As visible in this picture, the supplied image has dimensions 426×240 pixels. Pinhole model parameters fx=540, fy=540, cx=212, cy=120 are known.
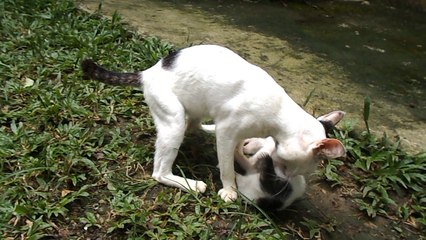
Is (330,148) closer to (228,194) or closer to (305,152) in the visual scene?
(305,152)

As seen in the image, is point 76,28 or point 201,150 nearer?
point 201,150

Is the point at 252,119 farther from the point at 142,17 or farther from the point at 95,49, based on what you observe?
the point at 142,17

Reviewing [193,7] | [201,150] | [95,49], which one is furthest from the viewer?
[193,7]

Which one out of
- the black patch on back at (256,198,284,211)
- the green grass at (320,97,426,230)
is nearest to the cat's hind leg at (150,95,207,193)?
the black patch on back at (256,198,284,211)

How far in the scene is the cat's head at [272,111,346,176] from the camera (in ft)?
10.2

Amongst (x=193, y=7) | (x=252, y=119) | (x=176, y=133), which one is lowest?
(x=193, y=7)

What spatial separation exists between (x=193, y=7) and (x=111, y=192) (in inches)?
162

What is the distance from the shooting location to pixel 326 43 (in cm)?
635

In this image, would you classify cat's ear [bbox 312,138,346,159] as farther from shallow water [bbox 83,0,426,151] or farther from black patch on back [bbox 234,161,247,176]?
shallow water [bbox 83,0,426,151]

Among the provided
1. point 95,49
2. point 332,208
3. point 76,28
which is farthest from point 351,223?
point 76,28

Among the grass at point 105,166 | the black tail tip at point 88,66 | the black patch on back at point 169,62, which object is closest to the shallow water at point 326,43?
the grass at point 105,166

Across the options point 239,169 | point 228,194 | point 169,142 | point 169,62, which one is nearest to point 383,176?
point 239,169

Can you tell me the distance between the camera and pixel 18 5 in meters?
5.92

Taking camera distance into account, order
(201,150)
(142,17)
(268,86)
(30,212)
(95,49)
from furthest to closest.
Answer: (142,17) → (95,49) → (201,150) → (268,86) → (30,212)
